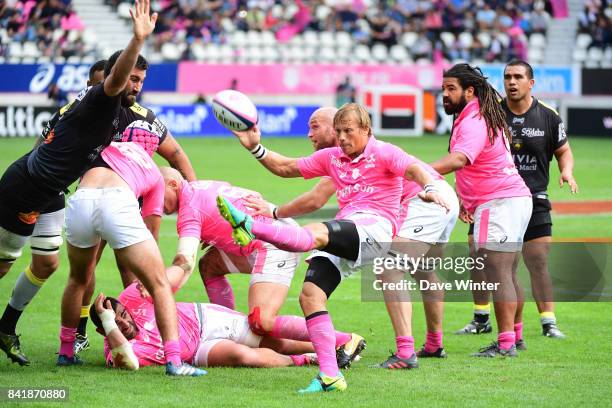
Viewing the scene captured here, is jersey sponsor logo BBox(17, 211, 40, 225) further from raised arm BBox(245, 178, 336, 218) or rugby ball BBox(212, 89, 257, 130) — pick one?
raised arm BBox(245, 178, 336, 218)

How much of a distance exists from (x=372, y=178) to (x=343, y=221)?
497mm

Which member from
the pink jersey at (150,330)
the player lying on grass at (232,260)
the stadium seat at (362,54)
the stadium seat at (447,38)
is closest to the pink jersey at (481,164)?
the player lying on grass at (232,260)

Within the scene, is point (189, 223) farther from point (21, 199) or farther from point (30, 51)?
point (30, 51)

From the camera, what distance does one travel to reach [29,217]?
23.3 ft

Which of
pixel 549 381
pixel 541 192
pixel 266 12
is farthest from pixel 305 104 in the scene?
pixel 549 381

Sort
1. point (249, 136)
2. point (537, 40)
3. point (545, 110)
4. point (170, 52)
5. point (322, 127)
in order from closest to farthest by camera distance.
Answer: point (249, 136) → point (322, 127) → point (545, 110) → point (170, 52) → point (537, 40)

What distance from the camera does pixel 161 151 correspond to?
869 cm

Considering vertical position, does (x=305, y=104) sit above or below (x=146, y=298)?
below

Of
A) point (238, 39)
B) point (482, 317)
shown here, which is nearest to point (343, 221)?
point (482, 317)

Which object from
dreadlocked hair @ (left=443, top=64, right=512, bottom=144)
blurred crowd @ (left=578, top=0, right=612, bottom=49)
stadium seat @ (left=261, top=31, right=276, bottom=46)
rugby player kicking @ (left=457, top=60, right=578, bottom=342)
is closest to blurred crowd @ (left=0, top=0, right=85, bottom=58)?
stadium seat @ (left=261, top=31, right=276, bottom=46)

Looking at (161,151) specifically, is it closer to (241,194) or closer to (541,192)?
(241,194)

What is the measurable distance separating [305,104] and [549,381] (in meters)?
28.1

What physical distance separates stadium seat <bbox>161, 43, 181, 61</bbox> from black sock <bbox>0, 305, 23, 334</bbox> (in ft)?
89.7

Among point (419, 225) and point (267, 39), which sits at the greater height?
point (419, 225)
